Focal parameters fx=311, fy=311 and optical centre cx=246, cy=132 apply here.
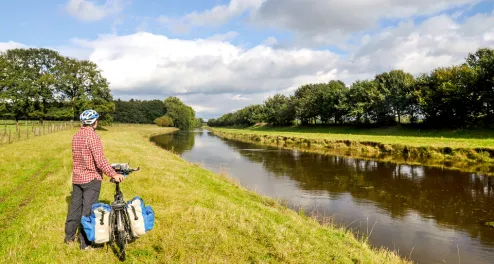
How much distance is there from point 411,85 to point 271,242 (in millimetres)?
57406

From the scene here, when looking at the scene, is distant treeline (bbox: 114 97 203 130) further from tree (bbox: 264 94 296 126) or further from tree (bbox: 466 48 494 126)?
tree (bbox: 466 48 494 126)

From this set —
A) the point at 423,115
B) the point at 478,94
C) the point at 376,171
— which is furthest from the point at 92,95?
the point at 478,94

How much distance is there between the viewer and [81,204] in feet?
21.6

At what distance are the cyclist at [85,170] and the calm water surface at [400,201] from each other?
8865 millimetres

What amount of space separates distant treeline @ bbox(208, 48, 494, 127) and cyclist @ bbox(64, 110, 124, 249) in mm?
49101

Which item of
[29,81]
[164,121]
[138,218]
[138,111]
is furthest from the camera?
[138,111]

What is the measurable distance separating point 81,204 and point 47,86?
2507 inches

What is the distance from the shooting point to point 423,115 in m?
53.9

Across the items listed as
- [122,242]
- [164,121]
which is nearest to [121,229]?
[122,242]

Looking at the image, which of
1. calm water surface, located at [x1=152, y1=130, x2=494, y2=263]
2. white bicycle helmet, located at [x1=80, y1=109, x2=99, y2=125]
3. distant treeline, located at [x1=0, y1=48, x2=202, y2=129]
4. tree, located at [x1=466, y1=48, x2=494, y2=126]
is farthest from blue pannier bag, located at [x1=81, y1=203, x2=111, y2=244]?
distant treeline, located at [x1=0, y1=48, x2=202, y2=129]

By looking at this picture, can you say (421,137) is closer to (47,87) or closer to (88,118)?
(88,118)

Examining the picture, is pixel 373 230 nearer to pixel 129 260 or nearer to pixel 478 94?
pixel 129 260

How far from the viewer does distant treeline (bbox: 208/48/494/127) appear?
42.8 metres

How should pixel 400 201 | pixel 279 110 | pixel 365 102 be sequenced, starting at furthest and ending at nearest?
1. pixel 279 110
2. pixel 365 102
3. pixel 400 201
